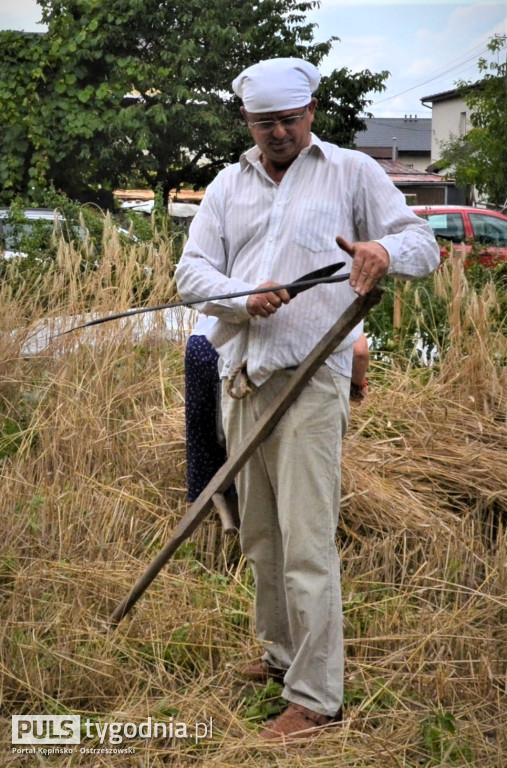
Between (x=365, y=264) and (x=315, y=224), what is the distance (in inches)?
9.7

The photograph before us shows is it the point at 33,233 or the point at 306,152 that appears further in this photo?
the point at 33,233

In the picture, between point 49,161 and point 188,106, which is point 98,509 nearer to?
→ point 49,161

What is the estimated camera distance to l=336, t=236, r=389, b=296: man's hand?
8.56 feet

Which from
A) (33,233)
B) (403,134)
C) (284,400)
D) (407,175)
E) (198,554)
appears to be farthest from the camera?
(403,134)

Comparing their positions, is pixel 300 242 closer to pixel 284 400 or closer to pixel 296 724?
pixel 284 400

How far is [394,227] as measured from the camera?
2.77 m

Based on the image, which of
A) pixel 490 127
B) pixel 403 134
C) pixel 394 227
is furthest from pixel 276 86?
pixel 403 134

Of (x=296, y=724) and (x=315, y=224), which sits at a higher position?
(x=315, y=224)

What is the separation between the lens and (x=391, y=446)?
4500 mm

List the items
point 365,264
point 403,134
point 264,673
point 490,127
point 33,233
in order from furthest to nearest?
point 403,134
point 490,127
point 33,233
point 264,673
point 365,264

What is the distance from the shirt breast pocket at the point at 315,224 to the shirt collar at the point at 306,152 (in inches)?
5.7

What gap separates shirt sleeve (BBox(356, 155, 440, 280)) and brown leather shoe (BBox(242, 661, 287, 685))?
119 cm

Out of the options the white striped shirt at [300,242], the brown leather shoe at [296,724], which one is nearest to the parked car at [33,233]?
the white striped shirt at [300,242]

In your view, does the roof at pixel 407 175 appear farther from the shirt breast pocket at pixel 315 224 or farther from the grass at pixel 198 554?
the shirt breast pocket at pixel 315 224
